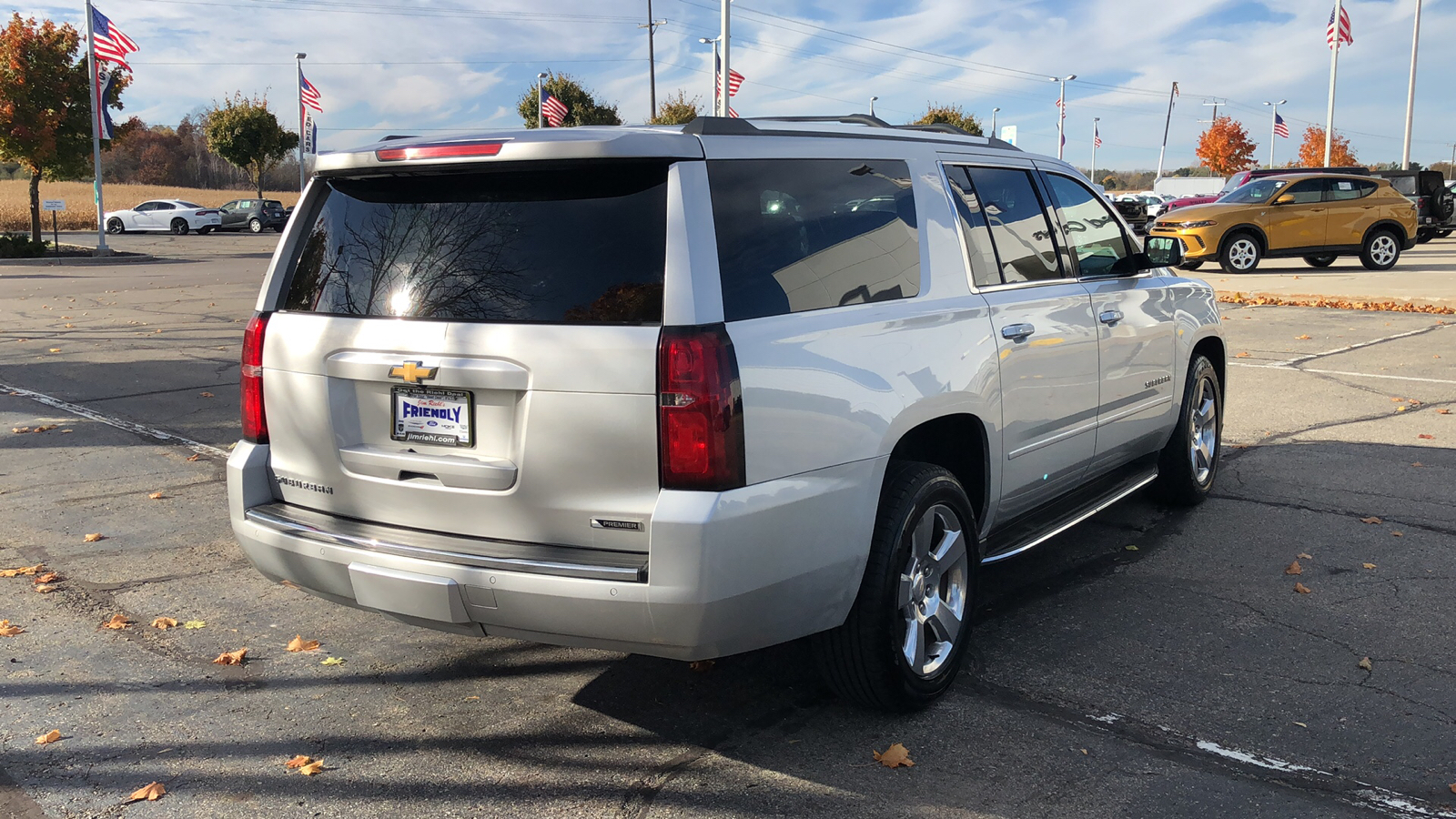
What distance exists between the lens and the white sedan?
152ft

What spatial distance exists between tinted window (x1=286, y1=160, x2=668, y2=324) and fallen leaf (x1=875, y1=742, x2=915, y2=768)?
59.3 inches

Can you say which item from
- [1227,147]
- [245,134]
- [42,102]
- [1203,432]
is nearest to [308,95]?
[42,102]

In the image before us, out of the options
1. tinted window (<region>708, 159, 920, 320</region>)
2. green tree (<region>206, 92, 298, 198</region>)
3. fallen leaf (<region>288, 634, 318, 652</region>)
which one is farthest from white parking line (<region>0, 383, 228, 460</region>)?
green tree (<region>206, 92, 298, 198</region>)

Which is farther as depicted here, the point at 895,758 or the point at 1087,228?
the point at 1087,228

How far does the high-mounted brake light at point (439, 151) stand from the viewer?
10.7 feet

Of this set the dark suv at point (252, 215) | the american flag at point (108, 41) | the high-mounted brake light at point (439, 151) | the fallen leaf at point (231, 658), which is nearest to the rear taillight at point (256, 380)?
the high-mounted brake light at point (439, 151)

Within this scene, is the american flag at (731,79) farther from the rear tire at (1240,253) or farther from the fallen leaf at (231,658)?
the fallen leaf at (231,658)

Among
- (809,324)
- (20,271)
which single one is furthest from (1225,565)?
(20,271)

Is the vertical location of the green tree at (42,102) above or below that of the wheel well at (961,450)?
above

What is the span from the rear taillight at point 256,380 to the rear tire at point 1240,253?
21.2 meters

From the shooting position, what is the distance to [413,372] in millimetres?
3336

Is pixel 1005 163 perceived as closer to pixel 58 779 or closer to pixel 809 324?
pixel 809 324

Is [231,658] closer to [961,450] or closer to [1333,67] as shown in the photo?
[961,450]

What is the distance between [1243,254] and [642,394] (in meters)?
21.7
